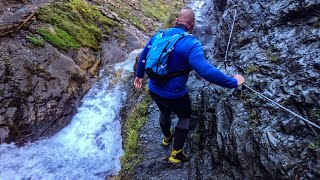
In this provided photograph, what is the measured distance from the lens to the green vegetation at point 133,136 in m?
5.90

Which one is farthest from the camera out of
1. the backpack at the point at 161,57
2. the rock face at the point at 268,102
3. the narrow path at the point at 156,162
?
the narrow path at the point at 156,162

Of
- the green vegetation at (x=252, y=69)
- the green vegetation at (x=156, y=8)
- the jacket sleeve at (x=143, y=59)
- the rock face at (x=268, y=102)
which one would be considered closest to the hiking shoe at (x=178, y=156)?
the rock face at (x=268, y=102)

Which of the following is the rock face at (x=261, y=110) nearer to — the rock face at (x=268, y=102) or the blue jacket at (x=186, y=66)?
the rock face at (x=268, y=102)

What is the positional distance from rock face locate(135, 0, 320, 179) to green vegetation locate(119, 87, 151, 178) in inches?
8.2

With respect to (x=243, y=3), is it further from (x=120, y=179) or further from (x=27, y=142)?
(x=27, y=142)

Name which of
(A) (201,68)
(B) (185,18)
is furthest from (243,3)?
(A) (201,68)

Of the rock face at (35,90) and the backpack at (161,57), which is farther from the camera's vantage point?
the rock face at (35,90)

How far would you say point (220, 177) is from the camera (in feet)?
14.6

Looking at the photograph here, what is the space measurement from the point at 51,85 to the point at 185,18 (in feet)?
20.1

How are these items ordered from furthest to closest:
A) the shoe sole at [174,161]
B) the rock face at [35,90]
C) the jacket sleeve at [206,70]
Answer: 1. the rock face at [35,90]
2. the shoe sole at [174,161]
3. the jacket sleeve at [206,70]

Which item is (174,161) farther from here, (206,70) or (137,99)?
(137,99)

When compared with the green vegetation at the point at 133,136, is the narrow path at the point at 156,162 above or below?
above

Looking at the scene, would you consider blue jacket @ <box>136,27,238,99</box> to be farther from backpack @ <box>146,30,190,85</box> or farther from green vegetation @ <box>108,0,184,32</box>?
green vegetation @ <box>108,0,184,32</box>

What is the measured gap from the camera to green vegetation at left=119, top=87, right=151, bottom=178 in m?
5.90
